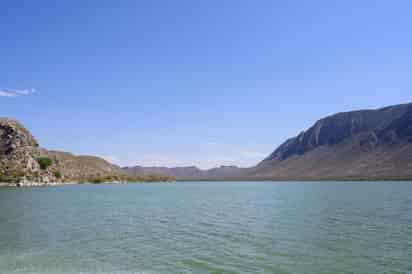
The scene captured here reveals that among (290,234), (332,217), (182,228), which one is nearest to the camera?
(290,234)

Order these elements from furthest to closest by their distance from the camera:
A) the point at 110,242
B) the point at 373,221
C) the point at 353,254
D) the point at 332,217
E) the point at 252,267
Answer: the point at 332,217
the point at 373,221
the point at 110,242
the point at 353,254
the point at 252,267

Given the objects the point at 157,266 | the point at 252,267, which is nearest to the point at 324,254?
the point at 252,267

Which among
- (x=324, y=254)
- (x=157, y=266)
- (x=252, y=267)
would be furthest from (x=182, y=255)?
(x=324, y=254)

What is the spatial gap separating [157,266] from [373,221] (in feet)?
116

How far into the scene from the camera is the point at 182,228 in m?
43.9

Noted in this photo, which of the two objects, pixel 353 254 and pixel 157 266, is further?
pixel 353 254

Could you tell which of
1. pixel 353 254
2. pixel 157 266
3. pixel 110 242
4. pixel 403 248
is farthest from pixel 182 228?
pixel 403 248

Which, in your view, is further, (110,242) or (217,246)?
(110,242)

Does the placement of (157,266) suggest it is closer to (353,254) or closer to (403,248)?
(353,254)

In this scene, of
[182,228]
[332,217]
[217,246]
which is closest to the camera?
[217,246]

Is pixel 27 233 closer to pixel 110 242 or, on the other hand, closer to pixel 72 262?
pixel 110 242

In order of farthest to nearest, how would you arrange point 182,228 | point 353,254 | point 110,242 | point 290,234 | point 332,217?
point 332,217 → point 182,228 → point 290,234 → point 110,242 → point 353,254

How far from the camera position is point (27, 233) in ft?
134

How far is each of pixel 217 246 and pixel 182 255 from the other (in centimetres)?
450
